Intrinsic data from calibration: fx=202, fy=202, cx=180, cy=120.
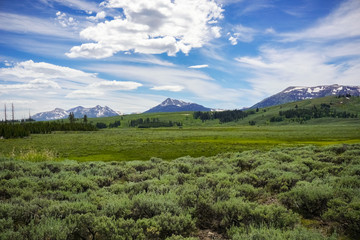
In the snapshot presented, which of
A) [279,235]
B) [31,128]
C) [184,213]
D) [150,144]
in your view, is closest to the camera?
[279,235]

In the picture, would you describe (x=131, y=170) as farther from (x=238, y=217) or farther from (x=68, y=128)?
(x=68, y=128)

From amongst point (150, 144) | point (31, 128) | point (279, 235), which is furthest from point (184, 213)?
point (31, 128)

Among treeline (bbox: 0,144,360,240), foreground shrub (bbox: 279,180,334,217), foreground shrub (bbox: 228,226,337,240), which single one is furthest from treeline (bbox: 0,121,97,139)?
foreground shrub (bbox: 228,226,337,240)

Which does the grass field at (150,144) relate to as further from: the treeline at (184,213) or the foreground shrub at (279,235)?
the foreground shrub at (279,235)

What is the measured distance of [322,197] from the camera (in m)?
6.94

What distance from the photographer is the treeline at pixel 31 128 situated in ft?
281

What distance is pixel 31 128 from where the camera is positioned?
4363 inches

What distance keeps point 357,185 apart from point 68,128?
146809 millimetres

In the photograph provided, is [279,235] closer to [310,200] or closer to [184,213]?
[184,213]

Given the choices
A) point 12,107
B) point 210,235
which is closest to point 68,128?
point 12,107

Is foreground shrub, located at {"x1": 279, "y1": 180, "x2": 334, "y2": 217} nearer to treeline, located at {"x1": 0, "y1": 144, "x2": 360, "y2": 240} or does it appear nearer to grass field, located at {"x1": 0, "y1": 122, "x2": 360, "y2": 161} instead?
treeline, located at {"x1": 0, "y1": 144, "x2": 360, "y2": 240}

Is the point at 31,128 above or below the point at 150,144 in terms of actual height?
above

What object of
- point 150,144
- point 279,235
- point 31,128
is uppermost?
point 31,128

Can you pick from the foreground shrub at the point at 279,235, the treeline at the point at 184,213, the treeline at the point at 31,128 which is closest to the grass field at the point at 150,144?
the treeline at the point at 184,213
